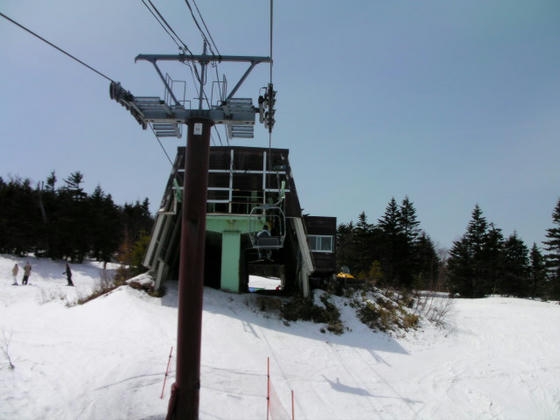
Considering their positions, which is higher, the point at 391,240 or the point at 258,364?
the point at 391,240

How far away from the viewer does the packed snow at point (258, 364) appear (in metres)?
7.99

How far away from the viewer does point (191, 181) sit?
6.50 metres

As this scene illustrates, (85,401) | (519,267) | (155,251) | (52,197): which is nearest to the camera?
(85,401)

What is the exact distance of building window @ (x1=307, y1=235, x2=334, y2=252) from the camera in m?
20.7

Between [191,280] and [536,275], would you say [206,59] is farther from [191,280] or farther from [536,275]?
[536,275]

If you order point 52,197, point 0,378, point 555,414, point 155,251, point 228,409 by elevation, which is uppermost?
point 52,197

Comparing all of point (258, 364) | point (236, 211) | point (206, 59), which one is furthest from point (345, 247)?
point (206, 59)

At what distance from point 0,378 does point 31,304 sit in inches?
443

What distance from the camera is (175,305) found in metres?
15.1

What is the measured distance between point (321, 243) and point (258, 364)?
1060 cm

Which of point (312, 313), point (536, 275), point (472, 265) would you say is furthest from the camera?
point (536, 275)

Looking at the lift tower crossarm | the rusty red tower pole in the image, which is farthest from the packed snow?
the lift tower crossarm

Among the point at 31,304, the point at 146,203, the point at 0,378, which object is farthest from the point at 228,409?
the point at 146,203

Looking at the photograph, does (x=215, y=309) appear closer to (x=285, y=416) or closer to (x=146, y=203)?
(x=285, y=416)
